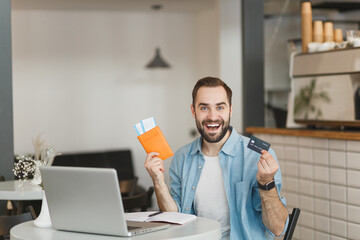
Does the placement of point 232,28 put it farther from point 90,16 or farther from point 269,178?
point 269,178

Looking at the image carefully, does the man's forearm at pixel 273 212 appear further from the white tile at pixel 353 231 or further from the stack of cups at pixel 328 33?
the stack of cups at pixel 328 33

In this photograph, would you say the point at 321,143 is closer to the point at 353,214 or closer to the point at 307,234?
the point at 353,214

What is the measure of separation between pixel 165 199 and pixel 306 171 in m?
1.65

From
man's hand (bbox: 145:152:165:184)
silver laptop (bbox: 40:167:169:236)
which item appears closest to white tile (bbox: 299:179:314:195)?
man's hand (bbox: 145:152:165:184)

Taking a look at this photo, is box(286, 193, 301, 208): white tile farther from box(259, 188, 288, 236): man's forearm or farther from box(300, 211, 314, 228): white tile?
box(259, 188, 288, 236): man's forearm

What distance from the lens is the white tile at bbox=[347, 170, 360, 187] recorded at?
344 centimetres

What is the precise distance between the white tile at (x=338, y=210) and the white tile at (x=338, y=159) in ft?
0.83

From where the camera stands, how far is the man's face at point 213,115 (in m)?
2.54

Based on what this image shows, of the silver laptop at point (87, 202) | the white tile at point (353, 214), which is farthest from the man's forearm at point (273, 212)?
the white tile at point (353, 214)

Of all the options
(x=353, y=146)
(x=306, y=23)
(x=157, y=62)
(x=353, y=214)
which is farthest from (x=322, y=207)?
A: (x=157, y=62)

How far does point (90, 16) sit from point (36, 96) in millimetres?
1269

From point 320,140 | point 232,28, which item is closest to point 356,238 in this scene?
point 320,140

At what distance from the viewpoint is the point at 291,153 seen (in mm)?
4125

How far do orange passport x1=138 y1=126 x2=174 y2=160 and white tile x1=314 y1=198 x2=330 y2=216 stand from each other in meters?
1.73
